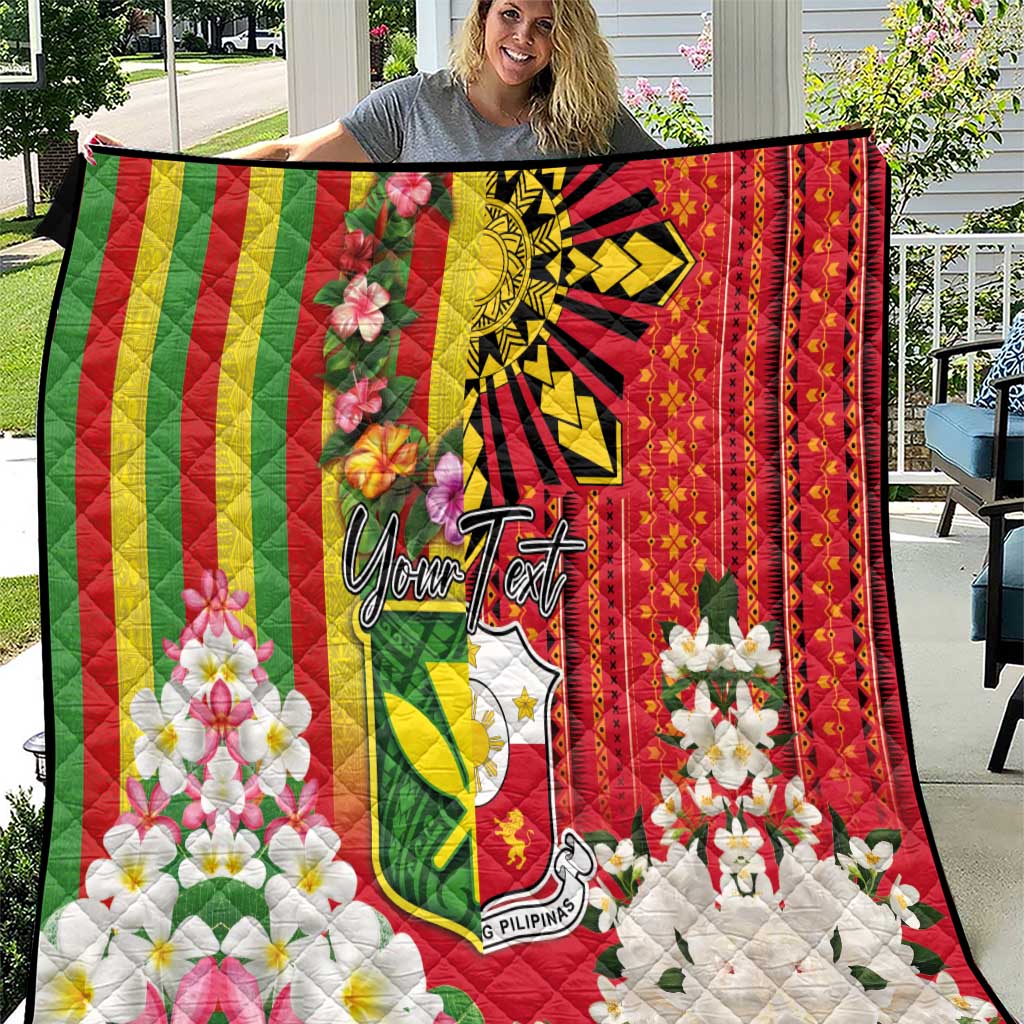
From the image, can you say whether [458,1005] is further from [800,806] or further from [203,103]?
[203,103]

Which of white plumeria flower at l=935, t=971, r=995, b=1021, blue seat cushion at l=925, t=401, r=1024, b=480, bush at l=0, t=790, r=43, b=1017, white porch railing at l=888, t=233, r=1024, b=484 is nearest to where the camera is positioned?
white plumeria flower at l=935, t=971, r=995, b=1021

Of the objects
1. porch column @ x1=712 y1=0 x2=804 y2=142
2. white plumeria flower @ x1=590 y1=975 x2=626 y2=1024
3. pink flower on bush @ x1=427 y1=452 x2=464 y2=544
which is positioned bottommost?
white plumeria flower @ x1=590 y1=975 x2=626 y2=1024

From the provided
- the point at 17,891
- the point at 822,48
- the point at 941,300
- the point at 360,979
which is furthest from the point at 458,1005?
the point at 822,48

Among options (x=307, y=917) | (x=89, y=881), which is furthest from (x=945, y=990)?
(x=89, y=881)

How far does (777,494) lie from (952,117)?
4371 mm

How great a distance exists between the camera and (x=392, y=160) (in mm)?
2211

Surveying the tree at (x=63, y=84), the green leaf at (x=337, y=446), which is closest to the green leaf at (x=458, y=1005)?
the green leaf at (x=337, y=446)

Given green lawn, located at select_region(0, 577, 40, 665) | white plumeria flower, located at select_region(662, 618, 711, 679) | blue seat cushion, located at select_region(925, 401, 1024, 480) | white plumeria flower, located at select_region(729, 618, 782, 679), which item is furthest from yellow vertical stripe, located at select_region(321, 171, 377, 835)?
blue seat cushion, located at select_region(925, 401, 1024, 480)

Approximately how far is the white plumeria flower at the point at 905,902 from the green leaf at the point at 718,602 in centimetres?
42

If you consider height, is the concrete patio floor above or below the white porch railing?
below

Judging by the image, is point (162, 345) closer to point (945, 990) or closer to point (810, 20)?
point (945, 990)

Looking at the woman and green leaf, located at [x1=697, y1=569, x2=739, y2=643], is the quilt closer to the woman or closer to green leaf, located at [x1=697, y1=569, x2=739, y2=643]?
green leaf, located at [x1=697, y1=569, x2=739, y2=643]

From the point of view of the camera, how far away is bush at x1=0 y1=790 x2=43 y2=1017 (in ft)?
7.57

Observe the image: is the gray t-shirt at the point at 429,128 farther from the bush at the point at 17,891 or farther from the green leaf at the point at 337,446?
the bush at the point at 17,891
